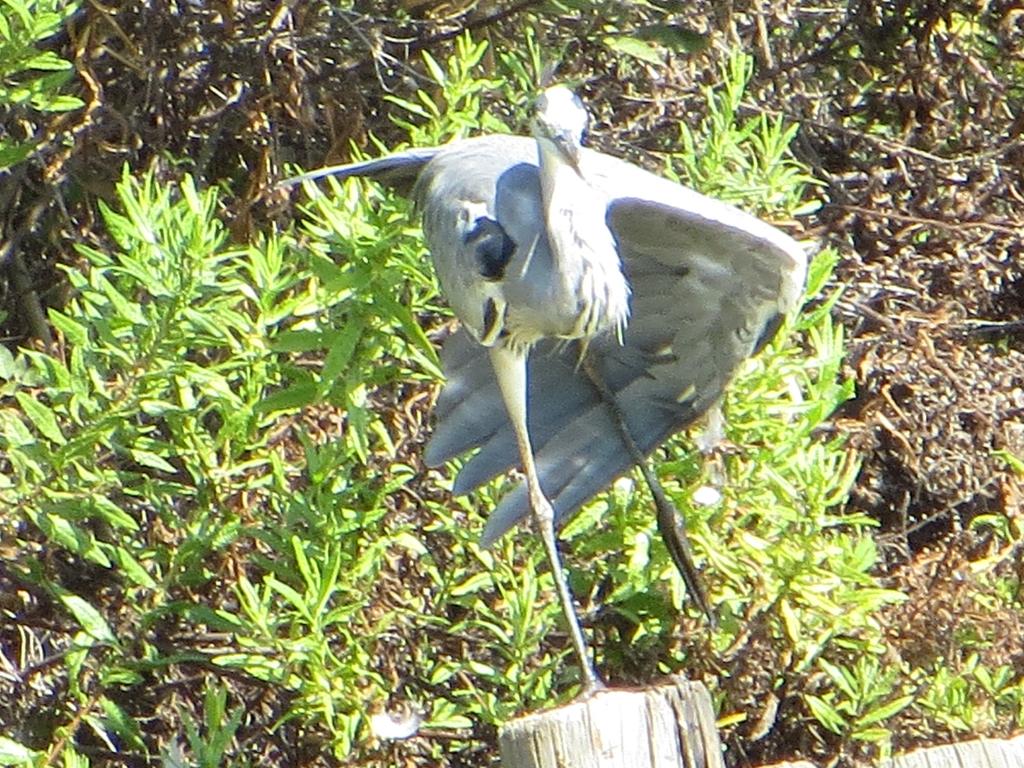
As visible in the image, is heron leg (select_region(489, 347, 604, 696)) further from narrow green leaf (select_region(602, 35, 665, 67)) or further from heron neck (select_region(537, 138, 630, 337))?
narrow green leaf (select_region(602, 35, 665, 67))

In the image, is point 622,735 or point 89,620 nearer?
point 622,735

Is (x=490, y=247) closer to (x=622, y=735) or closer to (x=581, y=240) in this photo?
(x=581, y=240)

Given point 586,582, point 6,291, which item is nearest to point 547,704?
point 586,582

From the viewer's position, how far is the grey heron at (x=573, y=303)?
11.1 ft

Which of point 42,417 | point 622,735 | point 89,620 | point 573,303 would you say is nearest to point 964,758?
point 622,735

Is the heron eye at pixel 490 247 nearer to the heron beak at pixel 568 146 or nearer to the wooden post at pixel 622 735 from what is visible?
the heron beak at pixel 568 146

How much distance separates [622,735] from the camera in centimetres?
246

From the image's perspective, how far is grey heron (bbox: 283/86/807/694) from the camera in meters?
3.38

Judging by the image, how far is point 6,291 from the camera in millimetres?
4301

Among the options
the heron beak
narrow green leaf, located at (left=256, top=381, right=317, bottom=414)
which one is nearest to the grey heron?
the heron beak

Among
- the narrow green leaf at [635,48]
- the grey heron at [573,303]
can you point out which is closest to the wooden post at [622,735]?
the grey heron at [573,303]

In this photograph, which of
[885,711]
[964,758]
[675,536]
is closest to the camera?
[964,758]

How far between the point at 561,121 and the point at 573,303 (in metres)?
0.37

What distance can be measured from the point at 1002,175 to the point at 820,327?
112cm
